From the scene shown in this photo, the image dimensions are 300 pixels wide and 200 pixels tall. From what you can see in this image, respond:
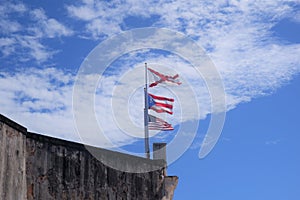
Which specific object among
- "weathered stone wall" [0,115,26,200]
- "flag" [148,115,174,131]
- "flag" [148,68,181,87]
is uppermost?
"flag" [148,68,181,87]

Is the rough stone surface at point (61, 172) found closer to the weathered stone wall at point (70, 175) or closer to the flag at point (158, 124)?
the weathered stone wall at point (70, 175)

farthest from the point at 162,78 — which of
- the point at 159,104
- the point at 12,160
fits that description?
the point at 12,160

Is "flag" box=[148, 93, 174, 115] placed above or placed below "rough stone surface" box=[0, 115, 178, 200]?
above

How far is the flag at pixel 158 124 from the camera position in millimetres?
14062

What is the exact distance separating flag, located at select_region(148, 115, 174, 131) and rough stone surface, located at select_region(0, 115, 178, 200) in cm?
230

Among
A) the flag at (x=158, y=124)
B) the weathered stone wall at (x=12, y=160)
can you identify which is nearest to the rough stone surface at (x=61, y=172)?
the weathered stone wall at (x=12, y=160)

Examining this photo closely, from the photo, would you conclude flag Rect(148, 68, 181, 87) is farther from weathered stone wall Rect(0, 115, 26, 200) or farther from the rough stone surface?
weathered stone wall Rect(0, 115, 26, 200)

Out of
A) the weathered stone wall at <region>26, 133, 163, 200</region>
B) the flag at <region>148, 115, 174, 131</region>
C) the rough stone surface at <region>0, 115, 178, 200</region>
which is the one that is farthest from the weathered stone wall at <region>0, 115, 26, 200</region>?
the flag at <region>148, 115, 174, 131</region>

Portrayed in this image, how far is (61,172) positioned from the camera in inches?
365

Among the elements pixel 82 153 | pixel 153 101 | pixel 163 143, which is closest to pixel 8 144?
pixel 82 153

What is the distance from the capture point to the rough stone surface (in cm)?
814

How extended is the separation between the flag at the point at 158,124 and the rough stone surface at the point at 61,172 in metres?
2.30

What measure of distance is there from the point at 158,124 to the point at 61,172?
5217 millimetres

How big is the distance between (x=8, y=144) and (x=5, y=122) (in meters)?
0.35
